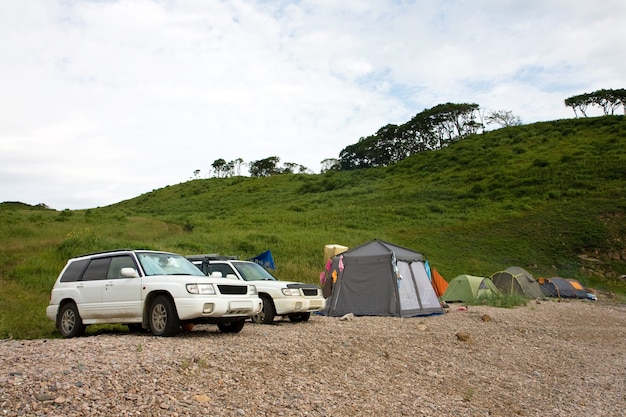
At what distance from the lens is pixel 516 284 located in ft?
82.4

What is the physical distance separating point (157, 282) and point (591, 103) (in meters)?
91.2

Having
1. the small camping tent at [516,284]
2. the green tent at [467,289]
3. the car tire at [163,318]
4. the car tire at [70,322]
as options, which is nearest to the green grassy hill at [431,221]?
the car tire at [70,322]

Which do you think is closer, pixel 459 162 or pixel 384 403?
pixel 384 403

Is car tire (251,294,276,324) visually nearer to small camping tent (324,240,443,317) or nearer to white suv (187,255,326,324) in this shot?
white suv (187,255,326,324)

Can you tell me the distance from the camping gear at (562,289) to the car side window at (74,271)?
23.9 metres

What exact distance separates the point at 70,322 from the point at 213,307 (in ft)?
11.0

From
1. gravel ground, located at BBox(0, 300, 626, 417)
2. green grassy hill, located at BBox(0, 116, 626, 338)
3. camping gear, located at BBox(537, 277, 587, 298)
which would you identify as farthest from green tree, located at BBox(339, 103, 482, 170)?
gravel ground, located at BBox(0, 300, 626, 417)

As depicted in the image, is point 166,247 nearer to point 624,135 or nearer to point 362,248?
point 362,248

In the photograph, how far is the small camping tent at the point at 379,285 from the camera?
1628 cm

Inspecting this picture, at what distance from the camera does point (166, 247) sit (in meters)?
28.4

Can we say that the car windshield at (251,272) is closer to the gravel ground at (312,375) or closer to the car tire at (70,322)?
the gravel ground at (312,375)

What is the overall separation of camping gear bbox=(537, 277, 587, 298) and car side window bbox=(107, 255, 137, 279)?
23.5 meters

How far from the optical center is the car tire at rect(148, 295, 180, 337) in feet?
30.3

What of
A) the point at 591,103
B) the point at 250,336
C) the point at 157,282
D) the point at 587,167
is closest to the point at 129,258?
the point at 157,282
